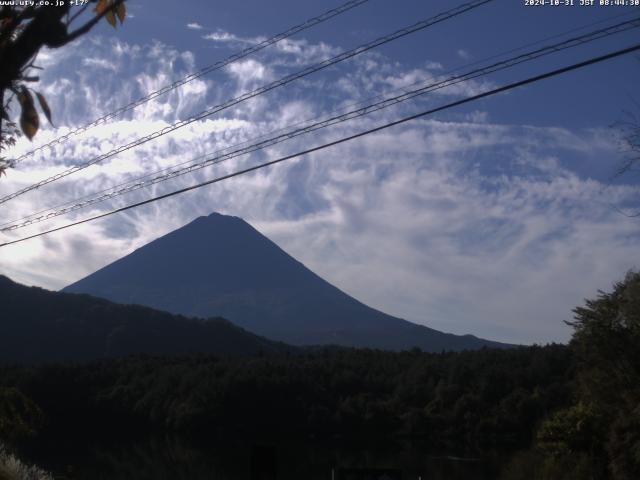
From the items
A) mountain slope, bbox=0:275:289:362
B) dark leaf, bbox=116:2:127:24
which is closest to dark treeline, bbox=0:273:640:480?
mountain slope, bbox=0:275:289:362

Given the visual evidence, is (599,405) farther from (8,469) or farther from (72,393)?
(72,393)

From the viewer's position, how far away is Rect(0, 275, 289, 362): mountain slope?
259 feet

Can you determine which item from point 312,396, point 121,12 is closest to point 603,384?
point 121,12

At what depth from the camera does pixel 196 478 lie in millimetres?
34812

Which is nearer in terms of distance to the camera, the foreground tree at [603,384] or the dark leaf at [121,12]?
the dark leaf at [121,12]

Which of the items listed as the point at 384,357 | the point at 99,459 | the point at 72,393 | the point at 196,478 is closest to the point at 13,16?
the point at 196,478

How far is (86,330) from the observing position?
8656 centimetres

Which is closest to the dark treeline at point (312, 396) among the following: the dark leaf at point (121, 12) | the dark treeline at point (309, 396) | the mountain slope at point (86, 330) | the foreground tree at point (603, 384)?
the dark treeline at point (309, 396)

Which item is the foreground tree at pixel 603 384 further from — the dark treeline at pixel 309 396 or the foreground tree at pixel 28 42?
the dark treeline at pixel 309 396

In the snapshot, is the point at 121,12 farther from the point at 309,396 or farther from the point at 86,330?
the point at 86,330

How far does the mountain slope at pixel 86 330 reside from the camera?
78.9 meters

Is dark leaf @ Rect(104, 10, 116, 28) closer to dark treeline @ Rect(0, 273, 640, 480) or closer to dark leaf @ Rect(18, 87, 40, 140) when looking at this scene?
dark leaf @ Rect(18, 87, 40, 140)

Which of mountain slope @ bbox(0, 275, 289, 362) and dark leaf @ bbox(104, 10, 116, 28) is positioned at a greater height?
mountain slope @ bbox(0, 275, 289, 362)

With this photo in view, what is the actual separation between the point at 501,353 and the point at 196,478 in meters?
38.0
